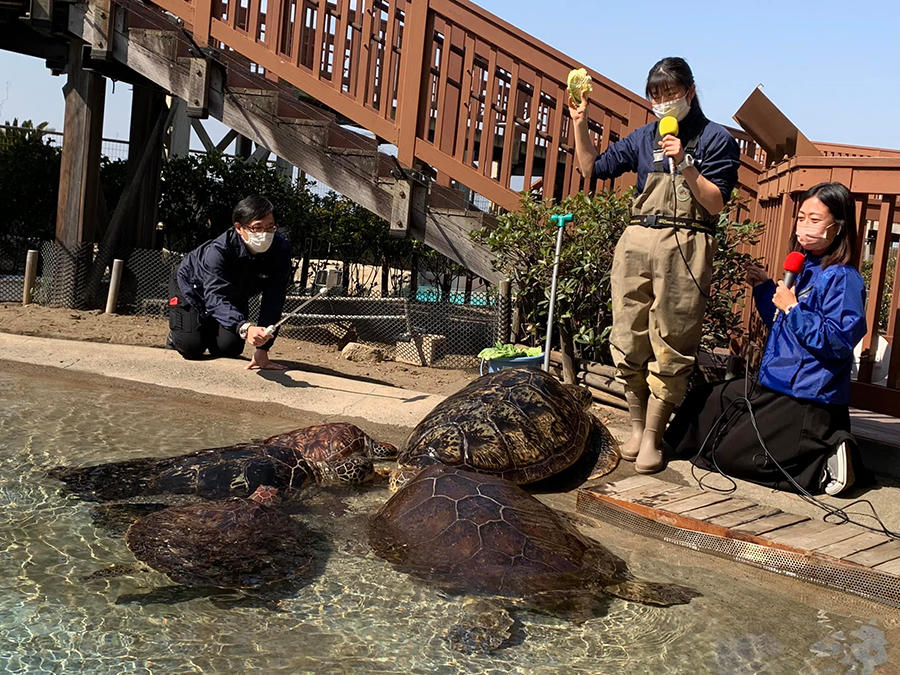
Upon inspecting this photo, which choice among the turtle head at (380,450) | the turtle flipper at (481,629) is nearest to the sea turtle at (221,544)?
the turtle flipper at (481,629)

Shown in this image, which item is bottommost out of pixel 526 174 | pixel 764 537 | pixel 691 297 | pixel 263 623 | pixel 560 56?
pixel 263 623

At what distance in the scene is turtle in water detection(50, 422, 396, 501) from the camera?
14.9 ft

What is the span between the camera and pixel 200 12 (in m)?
8.63

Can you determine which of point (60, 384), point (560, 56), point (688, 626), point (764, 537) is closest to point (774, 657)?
point (688, 626)

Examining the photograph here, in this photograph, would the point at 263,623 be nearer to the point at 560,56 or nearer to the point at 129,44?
A: the point at 560,56

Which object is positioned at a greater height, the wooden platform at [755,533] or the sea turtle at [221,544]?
the wooden platform at [755,533]

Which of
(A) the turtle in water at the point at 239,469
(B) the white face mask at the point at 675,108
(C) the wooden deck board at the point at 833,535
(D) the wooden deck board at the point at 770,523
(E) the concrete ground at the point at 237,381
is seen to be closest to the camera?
(C) the wooden deck board at the point at 833,535

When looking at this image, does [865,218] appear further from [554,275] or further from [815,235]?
[554,275]

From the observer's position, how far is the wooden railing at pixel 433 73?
26.1 ft

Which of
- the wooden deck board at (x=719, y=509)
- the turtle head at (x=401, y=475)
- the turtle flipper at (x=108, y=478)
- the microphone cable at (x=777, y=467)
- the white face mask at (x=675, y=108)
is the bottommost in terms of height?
the turtle flipper at (x=108, y=478)

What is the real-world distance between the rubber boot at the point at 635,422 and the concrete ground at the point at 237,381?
0.40 meters

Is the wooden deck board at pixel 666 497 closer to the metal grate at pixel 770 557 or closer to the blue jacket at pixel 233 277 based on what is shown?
the metal grate at pixel 770 557

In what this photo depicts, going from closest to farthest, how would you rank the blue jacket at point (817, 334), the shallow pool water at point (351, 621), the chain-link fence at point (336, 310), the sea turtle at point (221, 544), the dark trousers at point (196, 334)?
the shallow pool water at point (351, 621), the sea turtle at point (221, 544), the blue jacket at point (817, 334), the dark trousers at point (196, 334), the chain-link fence at point (336, 310)

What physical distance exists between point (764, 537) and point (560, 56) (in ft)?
16.8
